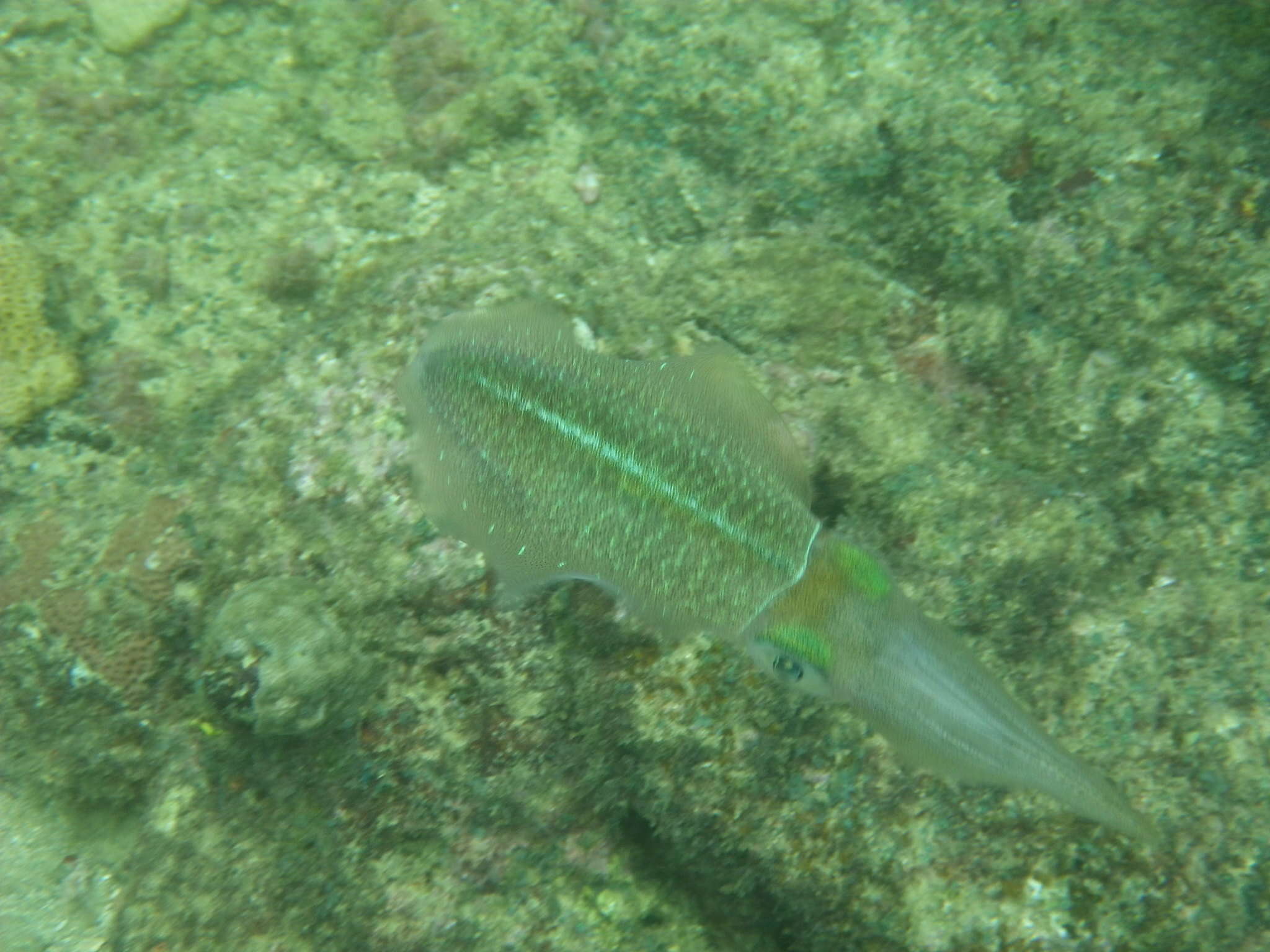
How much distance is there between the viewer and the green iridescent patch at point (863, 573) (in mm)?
2723

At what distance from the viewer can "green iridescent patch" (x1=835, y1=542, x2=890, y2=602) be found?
2.72 m

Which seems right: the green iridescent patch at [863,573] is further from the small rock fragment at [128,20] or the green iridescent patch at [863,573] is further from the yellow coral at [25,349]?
the small rock fragment at [128,20]

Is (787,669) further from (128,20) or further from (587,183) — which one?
(128,20)

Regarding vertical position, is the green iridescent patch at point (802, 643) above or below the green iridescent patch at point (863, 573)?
below

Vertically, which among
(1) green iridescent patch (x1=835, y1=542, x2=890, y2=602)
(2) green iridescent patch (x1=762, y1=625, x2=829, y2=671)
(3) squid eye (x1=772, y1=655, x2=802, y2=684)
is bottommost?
(3) squid eye (x1=772, y1=655, x2=802, y2=684)

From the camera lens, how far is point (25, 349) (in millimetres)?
4734

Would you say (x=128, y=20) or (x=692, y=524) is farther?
(x=128, y=20)

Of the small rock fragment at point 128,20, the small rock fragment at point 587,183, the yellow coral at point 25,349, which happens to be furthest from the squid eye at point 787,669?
the small rock fragment at point 128,20

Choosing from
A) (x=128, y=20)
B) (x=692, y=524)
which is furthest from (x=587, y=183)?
(x=128, y=20)

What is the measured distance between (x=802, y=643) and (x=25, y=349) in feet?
15.7

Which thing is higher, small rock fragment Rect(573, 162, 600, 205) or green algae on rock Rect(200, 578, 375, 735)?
small rock fragment Rect(573, 162, 600, 205)

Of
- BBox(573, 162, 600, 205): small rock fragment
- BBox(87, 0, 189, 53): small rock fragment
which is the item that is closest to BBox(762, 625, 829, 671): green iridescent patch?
BBox(573, 162, 600, 205): small rock fragment

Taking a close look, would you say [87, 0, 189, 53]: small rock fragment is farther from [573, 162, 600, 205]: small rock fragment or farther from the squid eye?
the squid eye

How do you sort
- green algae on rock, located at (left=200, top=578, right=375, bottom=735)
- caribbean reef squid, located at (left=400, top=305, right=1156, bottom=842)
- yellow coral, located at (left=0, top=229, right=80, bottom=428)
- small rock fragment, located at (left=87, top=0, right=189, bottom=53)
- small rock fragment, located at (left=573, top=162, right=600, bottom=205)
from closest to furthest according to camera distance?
caribbean reef squid, located at (left=400, top=305, right=1156, bottom=842)
green algae on rock, located at (left=200, top=578, right=375, bottom=735)
yellow coral, located at (left=0, top=229, right=80, bottom=428)
small rock fragment, located at (left=573, top=162, right=600, bottom=205)
small rock fragment, located at (left=87, top=0, right=189, bottom=53)
